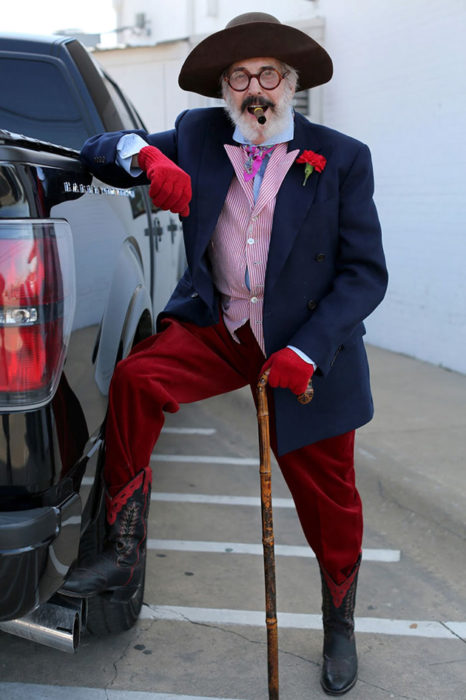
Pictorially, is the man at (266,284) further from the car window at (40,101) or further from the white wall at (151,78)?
the white wall at (151,78)

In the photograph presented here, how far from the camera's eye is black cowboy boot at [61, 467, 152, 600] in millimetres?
2416

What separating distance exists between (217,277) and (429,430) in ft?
9.03

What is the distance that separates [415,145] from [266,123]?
476cm

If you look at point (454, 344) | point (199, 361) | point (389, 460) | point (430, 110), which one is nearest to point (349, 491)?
point (199, 361)

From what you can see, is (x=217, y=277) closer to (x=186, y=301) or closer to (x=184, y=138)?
(x=186, y=301)

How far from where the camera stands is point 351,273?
2426 mm

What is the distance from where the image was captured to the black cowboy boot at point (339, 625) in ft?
8.54

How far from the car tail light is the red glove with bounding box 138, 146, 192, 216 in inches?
16.9

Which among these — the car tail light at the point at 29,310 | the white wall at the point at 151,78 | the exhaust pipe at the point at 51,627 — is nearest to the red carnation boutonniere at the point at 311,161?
the car tail light at the point at 29,310

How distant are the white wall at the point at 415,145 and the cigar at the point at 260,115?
4.27 meters

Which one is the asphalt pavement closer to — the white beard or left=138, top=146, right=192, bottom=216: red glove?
left=138, top=146, right=192, bottom=216: red glove

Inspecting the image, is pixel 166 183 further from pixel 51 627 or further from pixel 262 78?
pixel 51 627

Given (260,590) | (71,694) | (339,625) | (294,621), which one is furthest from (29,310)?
(260,590)

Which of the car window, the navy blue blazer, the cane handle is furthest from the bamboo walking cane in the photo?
the car window
